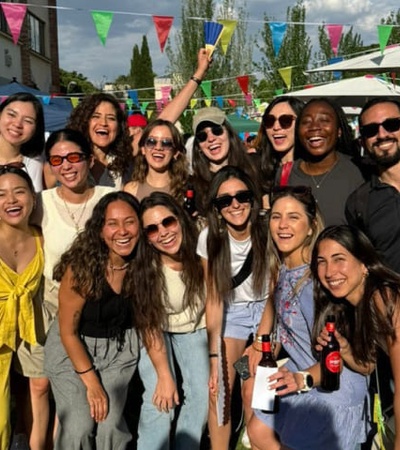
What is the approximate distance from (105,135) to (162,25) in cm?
395

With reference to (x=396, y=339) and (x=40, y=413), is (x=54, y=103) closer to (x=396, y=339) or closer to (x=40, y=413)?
(x=40, y=413)

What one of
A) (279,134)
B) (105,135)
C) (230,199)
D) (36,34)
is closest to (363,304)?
(230,199)

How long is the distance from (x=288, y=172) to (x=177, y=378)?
1.75 metres

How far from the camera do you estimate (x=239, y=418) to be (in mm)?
4305

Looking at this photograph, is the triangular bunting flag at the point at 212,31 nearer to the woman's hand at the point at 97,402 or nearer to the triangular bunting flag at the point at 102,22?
the triangular bunting flag at the point at 102,22

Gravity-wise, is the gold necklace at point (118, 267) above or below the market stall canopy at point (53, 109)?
below

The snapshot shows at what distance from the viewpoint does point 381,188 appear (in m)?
3.05

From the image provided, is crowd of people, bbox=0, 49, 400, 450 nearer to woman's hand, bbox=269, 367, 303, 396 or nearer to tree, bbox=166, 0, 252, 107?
woman's hand, bbox=269, 367, 303, 396

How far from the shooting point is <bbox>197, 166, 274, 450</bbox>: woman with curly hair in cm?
336

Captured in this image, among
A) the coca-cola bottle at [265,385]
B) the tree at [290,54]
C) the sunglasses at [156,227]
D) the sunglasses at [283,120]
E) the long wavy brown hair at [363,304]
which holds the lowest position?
the coca-cola bottle at [265,385]

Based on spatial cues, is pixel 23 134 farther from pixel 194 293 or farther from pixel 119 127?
pixel 194 293

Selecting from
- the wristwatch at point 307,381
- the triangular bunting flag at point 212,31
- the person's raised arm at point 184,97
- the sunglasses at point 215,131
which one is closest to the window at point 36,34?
the triangular bunting flag at point 212,31

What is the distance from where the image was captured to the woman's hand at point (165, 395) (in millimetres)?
3242

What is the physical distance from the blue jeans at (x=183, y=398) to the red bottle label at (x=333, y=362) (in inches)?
44.2
